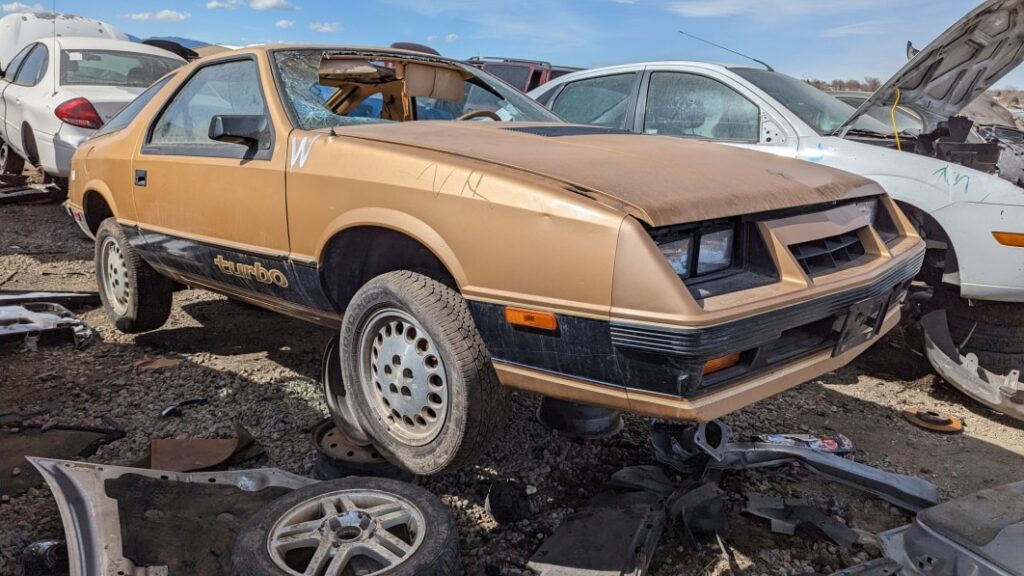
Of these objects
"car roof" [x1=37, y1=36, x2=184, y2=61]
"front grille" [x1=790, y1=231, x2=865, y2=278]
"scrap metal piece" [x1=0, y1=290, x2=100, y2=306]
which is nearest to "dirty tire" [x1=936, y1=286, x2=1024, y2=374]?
"front grille" [x1=790, y1=231, x2=865, y2=278]

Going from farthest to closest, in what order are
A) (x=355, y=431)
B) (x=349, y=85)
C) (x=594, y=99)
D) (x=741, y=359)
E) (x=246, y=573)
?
1. (x=594, y=99)
2. (x=349, y=85)
3. (x=355, y=431)
4. (x=741, y=359)
5. (x=246, y=573)

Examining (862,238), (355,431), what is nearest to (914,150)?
(862,238)

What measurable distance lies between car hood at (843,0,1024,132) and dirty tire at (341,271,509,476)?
10.0 ft

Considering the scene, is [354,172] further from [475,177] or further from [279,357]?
[279,357]

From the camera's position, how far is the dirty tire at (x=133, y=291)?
3988 millimetres

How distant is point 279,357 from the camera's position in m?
4.07

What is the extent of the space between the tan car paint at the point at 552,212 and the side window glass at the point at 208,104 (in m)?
0.11

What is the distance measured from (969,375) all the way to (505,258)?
2.89 m

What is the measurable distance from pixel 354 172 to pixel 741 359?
143cm

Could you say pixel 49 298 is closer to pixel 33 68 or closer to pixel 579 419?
pixel 579 419

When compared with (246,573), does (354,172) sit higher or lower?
higher

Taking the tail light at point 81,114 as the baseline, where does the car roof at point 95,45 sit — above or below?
above

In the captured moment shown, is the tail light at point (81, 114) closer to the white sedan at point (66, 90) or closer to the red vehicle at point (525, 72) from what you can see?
the white sedan at point (66, 90)

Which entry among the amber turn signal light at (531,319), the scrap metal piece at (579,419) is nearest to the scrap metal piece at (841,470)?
the scrap metal piece at (579,419)
